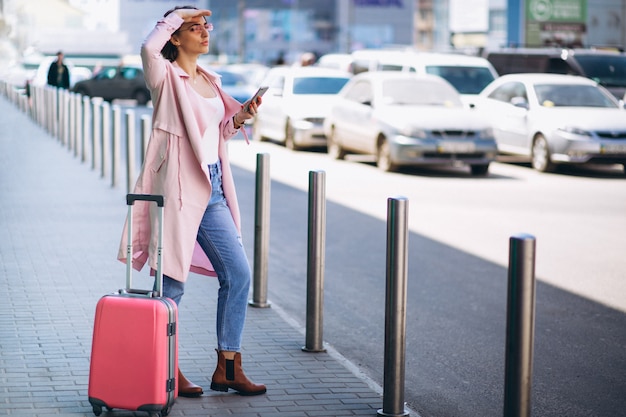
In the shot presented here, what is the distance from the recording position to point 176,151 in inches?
205

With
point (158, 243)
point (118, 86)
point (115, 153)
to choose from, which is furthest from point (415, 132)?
point (118, 86)

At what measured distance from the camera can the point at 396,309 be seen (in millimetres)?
5227

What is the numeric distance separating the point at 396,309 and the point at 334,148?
1559 centimetres

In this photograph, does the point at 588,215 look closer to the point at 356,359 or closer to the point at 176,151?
the point at 356,359

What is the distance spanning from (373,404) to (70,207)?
25.9ft

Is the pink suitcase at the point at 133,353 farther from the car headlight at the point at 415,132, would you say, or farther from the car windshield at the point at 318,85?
the car windshield at the point at 318,85

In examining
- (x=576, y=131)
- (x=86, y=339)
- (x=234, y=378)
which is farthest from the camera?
(x=576, y=131)

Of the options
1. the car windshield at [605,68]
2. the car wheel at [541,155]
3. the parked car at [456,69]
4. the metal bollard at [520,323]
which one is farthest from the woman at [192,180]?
the car windshield at [605,68]

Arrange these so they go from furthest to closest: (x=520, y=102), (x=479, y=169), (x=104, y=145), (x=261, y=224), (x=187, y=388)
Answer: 1. (x=520, y=102)
2. (x=479, y=169)
3. (x=104, y=145)
4. (x=261, y=224)
5. (x=187, y=388)

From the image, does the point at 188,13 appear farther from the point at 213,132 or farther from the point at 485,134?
the point at 485,134

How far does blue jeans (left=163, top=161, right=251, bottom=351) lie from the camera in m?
5.35

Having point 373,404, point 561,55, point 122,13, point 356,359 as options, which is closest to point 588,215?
point 356,359

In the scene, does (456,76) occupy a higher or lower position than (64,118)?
Result: higher

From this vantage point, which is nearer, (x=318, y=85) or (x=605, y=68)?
(x=318, y=85)
